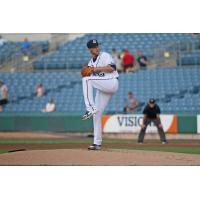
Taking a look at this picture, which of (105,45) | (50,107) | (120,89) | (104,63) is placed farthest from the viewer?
(50,107)

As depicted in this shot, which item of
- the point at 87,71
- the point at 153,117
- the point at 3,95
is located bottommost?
the point at 153,117

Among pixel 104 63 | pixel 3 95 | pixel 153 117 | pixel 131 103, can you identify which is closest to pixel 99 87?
pixel 104 63

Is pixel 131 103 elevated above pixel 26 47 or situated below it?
below

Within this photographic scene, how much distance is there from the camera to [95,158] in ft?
36.0

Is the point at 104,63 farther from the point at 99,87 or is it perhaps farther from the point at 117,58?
the point at 117,58

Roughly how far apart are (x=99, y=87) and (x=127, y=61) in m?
2.84

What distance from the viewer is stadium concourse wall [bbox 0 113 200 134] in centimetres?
1348

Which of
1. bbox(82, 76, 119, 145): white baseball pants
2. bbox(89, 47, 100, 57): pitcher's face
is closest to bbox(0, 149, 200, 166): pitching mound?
bbox(82, 76, 119, 145): white baseball pants

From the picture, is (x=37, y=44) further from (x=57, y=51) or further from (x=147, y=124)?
(x=147, y=124)

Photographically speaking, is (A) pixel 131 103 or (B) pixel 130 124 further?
(B) pixel 130 124

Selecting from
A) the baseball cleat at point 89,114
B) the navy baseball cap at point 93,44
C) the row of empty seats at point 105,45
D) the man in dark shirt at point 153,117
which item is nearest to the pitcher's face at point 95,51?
the navy baseball cap at point 93,44

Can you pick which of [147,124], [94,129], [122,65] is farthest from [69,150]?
[122,65]

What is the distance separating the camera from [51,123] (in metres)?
14.1

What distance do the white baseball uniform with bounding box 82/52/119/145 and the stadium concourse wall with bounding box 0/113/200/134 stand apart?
4.94 ft
